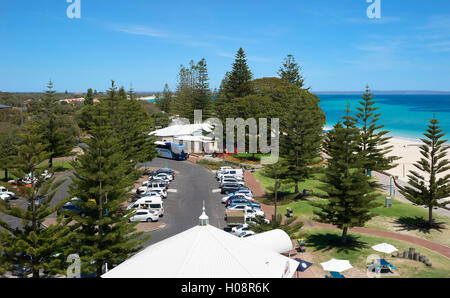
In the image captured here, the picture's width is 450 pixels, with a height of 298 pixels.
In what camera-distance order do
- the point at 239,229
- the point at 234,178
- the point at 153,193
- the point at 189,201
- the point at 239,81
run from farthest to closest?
the point at 239,81 < the point at 234,178 < the point at 189,201 < the point at 153,193 < the point at 239,229

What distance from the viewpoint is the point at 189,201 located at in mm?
33750

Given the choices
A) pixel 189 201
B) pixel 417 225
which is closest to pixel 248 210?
pixel 189 201

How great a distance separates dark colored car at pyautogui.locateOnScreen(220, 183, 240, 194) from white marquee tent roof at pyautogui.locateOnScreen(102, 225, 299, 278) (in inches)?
923

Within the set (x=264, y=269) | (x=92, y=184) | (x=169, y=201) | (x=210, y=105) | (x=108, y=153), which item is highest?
(x=210, y=105)

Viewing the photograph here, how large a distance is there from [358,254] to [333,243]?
7.91 ft

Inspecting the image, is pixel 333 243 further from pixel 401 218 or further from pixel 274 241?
pixel 401 218

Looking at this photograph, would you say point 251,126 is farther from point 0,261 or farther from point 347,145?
point 0,261

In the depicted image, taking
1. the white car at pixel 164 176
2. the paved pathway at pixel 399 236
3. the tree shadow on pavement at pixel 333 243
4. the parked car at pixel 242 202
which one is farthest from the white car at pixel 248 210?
the white car at pixel 164 176

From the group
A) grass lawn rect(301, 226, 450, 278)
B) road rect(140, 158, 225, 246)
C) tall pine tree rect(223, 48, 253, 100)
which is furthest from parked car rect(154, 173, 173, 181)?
tall pine tree rect(223, 48, 253, 100)

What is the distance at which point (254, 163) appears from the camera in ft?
169

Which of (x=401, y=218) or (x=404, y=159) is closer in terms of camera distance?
(x=401, y=218)

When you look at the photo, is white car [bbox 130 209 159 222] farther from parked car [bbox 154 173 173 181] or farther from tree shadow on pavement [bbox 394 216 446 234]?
tree shadow on pavement [bbox 394 216 446 234]

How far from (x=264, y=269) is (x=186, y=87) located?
101 meters
